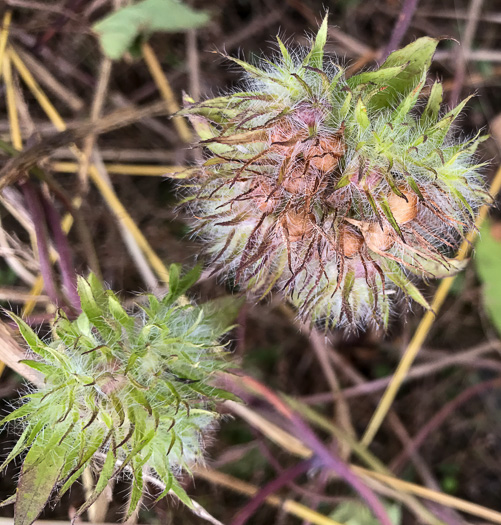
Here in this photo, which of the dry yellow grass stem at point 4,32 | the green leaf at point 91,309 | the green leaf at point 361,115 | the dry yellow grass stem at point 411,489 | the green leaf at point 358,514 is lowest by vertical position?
the green leaf at point 358,514

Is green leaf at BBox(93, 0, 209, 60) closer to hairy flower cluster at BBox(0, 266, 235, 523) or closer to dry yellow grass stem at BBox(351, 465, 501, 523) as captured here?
hairy flower cluster at BBox(0, 266, 235, 523)

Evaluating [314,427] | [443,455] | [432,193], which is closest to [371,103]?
[432,193]

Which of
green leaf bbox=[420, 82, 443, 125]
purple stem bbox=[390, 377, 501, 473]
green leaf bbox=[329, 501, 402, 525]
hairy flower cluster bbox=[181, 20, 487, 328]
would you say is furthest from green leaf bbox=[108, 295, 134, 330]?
purple stem bbox=[390, 377, 501, 473]

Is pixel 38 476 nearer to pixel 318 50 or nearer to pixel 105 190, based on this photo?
pixel 318 50

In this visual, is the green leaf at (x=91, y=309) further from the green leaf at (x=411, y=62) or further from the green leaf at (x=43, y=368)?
the green leaf at (x=411, y=62)

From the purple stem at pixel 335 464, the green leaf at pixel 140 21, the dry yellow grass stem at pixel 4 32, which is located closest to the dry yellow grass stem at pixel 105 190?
the dry yellow grass stem at pixel 4 32

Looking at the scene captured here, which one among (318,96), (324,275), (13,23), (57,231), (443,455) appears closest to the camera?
(318,96)

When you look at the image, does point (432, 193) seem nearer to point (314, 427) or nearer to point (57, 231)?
point (57, 231)
